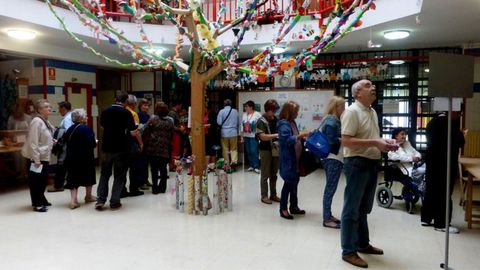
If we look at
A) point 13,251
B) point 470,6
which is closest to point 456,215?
point 470,6

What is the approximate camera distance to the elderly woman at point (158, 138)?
18.9 feet

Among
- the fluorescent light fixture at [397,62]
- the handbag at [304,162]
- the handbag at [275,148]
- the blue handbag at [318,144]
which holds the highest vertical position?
the fluorescent light fixture at [397,62]

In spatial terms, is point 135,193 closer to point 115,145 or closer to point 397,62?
point 115,145

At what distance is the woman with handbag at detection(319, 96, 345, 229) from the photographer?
3779 millimetres

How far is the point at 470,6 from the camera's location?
14.7ft

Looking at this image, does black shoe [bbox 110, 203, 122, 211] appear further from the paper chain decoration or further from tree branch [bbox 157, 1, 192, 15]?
tree branch [bbox 157, 1, 192, 15]

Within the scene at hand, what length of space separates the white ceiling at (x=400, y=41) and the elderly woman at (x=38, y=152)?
149cm

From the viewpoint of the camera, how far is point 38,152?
190 inches

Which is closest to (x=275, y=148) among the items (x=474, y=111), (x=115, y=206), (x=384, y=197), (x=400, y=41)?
(x=384, y=197)

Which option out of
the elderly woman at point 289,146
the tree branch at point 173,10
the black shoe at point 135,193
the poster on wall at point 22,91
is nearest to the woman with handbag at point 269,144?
the elderly woman at point 289,146

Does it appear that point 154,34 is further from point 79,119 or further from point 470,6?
point 470,6

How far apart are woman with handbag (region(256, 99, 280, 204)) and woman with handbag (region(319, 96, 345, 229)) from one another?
100 centimetres

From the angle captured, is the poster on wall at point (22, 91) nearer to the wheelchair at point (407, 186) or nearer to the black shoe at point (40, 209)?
the black shoe at point (40, 209)

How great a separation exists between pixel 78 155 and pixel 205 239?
2.23m
